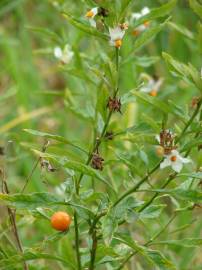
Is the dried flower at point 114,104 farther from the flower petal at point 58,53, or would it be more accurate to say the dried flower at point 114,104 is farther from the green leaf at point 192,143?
the flower petal at point 58,53

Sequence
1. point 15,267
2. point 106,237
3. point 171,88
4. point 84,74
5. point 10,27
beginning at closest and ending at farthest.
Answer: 1. point 106,237
2. point 15,267
3. point 84,74
4. point 171,88
5. point 10,27

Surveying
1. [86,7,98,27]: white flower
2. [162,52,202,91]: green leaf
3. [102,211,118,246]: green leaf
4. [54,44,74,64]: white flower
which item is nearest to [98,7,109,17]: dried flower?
[86,7,98,27]: white flower

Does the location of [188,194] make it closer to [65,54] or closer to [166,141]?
[166,141]

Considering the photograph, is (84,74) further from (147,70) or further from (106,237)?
(147,70)

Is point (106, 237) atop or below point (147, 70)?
below

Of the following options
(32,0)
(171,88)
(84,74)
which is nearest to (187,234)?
(171,88)

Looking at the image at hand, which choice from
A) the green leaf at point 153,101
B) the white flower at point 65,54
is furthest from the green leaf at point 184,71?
the white flower at point 65,54

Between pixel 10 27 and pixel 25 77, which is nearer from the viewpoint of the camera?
pixel 25 77
